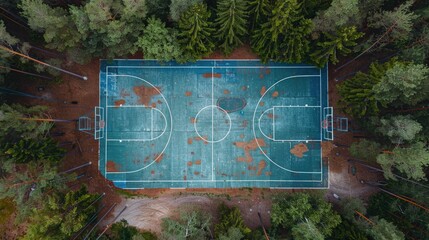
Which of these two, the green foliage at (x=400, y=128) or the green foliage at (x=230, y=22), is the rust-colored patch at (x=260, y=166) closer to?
the green foliage at (x=400, y=128)

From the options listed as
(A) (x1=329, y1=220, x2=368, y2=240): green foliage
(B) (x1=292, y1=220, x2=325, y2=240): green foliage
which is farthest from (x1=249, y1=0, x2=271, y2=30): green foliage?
(A) (x1=329, y1=220, x2=368, y2=240): green foliage

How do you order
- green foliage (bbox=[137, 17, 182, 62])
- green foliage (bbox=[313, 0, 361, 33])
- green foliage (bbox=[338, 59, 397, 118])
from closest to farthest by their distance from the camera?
green foliage (bbox=[313, 0, 361, 33]) → green foliage (bbox=[338, 59, 397, 118]) → green foliage (bbox=[137, 17, 182, 62])

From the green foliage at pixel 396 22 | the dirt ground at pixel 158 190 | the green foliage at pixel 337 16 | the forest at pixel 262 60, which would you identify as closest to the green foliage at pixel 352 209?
the forest at pixel 262 60

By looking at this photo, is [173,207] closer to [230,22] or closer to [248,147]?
[248,147]

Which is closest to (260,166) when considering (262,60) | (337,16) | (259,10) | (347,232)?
(347,232)

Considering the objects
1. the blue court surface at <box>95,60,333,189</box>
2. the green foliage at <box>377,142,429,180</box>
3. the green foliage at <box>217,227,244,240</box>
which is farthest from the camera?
the blue court surface at <box>95,60,333,189</box>

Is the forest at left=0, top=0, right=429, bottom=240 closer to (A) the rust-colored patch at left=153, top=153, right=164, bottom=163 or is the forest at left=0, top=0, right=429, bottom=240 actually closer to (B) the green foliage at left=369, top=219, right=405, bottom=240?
(B) the green foliage at left=369, top=219, right=405, bottom=240

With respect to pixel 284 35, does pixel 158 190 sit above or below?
below
